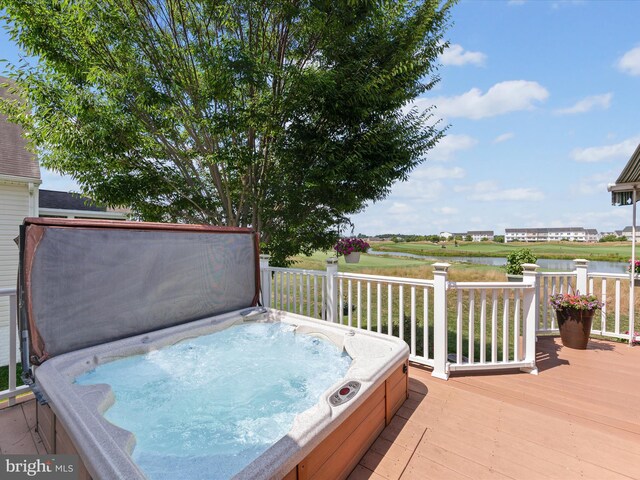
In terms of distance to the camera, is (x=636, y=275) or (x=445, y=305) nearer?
(x=445, y=305)

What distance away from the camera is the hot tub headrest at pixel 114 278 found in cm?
216

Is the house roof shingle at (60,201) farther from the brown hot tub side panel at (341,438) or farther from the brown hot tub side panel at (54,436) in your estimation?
the brown hot tub side panel at (341,438)

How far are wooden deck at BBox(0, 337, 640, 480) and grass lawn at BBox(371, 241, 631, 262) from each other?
12.3 feet

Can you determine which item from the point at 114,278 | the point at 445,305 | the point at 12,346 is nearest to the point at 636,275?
the point at 445,305

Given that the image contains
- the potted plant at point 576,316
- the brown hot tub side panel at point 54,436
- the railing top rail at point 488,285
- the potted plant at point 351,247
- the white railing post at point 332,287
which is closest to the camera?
the brown hot tub side panel at point 54,436

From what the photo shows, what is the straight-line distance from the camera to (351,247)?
19.9 feet

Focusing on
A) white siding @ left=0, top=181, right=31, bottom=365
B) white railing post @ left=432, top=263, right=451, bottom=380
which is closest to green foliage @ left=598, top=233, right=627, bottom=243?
white railing post @ left=432, top=263, right=451, bottom=380

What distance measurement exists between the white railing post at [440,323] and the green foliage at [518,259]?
2186mm

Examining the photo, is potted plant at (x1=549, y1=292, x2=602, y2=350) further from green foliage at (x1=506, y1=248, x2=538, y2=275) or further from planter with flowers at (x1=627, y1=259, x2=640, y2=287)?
planter with flowers at (x1=627, y1=259, x2=640, y2=287)

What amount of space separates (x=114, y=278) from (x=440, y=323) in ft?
10.1

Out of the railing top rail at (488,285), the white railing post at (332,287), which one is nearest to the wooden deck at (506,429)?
the railing top rail at (488,285)

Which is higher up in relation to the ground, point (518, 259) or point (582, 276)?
point (518, 259)

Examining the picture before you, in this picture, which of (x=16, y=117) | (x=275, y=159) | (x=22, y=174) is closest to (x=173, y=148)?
(x=275, y=159)

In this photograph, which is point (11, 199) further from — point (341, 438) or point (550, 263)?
point (550, 263)
